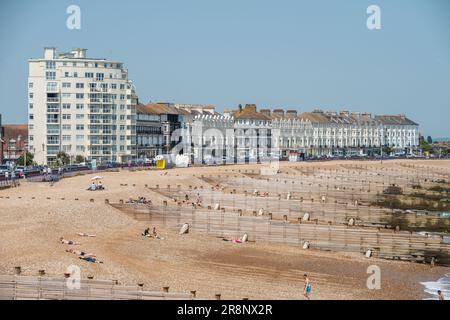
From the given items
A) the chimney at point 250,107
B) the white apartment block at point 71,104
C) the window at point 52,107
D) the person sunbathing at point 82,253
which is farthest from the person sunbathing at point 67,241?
the chimney at point 250,107

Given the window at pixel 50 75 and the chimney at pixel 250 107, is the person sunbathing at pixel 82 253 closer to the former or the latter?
the window at pixel 50 75

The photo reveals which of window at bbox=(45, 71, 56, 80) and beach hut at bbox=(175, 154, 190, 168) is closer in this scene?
window at bbox=(45, 71, 56, 80)

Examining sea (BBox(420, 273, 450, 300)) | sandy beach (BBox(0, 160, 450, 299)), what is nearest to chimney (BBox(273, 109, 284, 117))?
sandy beach (BBox(0, 160, 450, 299))

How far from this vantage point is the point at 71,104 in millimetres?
84312

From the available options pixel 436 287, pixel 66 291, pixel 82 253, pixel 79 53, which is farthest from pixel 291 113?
pixel 66 291

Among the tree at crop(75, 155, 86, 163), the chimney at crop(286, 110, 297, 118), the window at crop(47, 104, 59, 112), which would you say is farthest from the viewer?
the chimney at crop(286, 110, 297, 118)

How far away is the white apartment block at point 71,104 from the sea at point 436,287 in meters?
61.3

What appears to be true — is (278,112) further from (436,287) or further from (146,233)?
(436,287)

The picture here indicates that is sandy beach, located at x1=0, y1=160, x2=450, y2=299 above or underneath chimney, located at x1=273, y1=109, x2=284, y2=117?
underneath

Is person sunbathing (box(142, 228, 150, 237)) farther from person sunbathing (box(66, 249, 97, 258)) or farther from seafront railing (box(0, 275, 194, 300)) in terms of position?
seafront railing (box(0, 275, 194, 300))

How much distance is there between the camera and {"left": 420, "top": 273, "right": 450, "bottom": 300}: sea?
26203mm

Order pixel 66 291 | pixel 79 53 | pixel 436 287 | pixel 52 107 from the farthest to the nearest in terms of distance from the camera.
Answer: pixel 79 53 → pixel 52 107 → pixel 436 287 → pixel 66 291

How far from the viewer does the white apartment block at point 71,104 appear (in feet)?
275

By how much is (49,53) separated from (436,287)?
6659 centimetres
